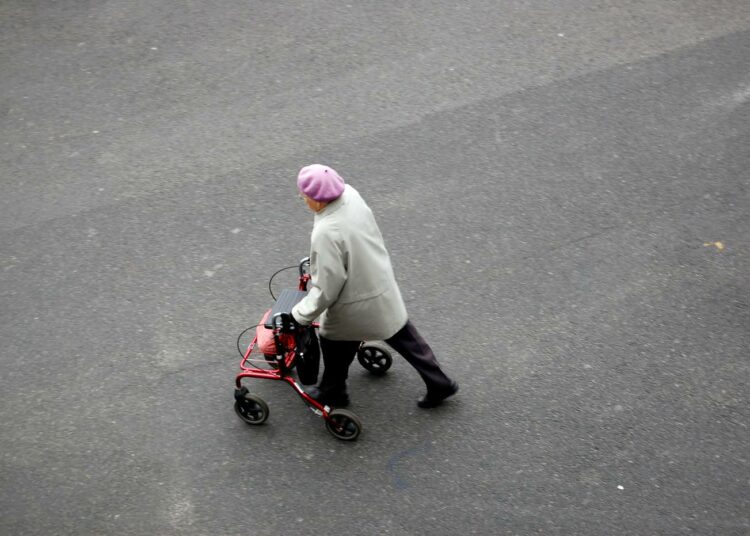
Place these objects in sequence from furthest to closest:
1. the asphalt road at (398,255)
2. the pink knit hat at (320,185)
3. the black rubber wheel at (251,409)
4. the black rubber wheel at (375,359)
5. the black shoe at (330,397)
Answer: the black rubber wheel at (375,359) < the black shoe at (330,397) < the black rubber wheel at (251,409) < the asphalt road at (398,255) < the pink knit hat at (320,185)

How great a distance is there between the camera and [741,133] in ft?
22.7

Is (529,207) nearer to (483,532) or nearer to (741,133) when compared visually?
(741,133)

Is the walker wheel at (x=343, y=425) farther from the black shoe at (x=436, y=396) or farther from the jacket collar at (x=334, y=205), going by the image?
the jacket collar at (x=334, y=205)

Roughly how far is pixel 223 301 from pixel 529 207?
8.33 ft

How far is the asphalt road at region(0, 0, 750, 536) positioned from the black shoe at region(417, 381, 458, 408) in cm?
8

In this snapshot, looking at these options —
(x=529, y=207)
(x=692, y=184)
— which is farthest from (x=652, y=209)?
(x=529, y=207)

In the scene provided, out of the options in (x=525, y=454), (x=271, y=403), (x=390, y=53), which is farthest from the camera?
(x=390, y=53)

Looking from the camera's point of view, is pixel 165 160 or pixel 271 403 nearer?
pixel 271 403

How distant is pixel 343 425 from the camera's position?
16.3 ft

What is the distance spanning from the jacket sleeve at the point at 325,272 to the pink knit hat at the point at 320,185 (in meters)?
0.19

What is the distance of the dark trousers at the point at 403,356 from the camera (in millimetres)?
4812

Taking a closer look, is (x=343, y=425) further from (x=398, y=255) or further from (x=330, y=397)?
(x=398, y=255)

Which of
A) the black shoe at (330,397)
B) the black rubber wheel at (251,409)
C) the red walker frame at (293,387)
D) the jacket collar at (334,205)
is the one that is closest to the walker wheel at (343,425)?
the red walker frame at (293,387)

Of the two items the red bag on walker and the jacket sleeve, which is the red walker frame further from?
the jacket sleeve
